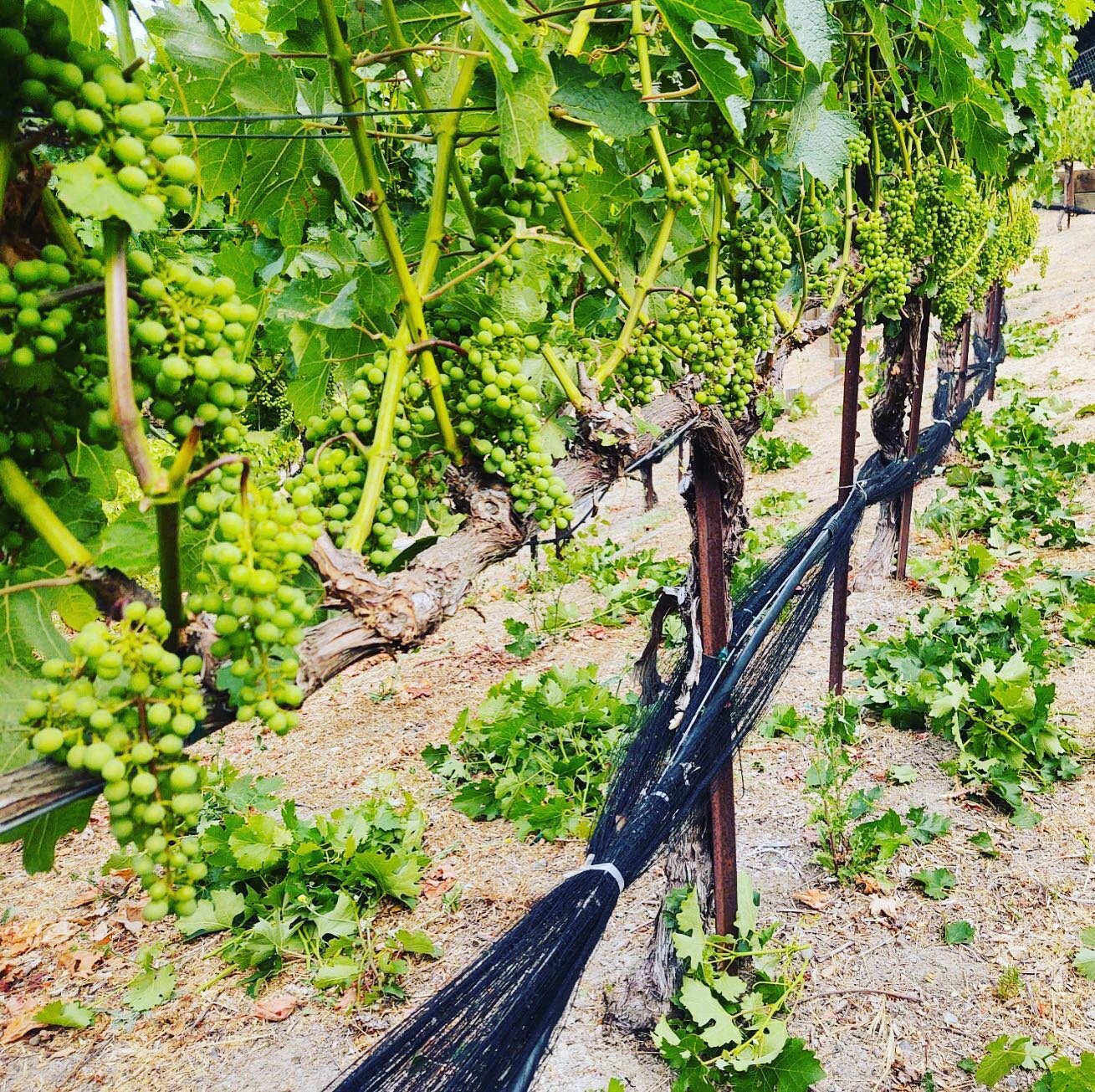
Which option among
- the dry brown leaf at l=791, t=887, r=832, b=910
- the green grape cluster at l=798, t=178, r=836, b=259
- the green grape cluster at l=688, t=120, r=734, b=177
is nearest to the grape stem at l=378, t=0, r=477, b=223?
the green grape cluster at l=688, t=120, r=734, b=177

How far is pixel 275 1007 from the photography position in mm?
3396

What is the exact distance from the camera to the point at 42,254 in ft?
2.97

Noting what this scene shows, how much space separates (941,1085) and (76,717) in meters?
2.87

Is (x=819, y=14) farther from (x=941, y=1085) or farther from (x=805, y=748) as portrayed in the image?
(x=805, y=748)

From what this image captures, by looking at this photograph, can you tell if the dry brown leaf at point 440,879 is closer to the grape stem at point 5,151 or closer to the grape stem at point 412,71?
the grape stem at point 412,71

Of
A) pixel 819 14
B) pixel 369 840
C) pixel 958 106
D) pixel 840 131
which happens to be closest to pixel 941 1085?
pixel 369 840

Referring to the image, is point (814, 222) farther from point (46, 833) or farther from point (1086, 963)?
point (46, 833)

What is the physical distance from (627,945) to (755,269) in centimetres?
240

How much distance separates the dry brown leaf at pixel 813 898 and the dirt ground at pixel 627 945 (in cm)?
3

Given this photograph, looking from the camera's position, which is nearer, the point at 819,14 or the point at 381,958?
the point at 819,14

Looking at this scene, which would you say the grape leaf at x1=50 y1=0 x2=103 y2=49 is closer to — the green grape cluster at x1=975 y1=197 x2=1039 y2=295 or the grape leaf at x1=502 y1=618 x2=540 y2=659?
the grape leaf at x1=502 y1=618 x2=540 y2=659

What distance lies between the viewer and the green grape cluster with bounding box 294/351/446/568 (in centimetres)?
121

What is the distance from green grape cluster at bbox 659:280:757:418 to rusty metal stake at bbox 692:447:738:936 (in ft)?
1.38

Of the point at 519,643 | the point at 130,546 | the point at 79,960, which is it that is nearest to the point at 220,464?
the point at 130,546
